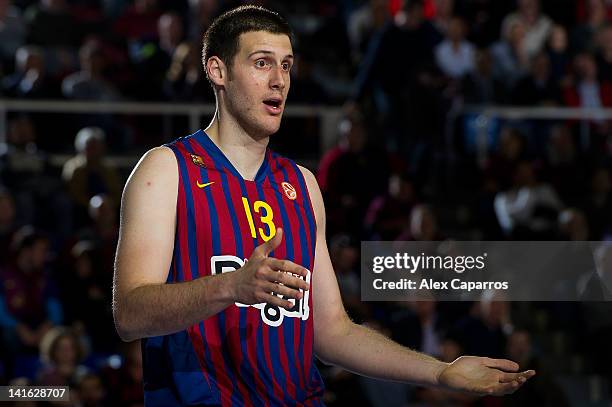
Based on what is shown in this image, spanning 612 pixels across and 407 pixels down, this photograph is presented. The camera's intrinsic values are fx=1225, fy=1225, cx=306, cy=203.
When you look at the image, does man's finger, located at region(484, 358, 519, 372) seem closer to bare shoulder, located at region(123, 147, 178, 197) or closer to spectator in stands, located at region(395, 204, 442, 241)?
bare shoulder, located at region(123, 147, 178, 197)

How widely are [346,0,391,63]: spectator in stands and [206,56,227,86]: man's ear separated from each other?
349 inches

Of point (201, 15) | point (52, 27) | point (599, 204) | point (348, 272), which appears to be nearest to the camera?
point (348, 272)

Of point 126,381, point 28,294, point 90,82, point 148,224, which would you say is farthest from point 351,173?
point 148,224

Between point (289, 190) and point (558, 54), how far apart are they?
9.75 metres

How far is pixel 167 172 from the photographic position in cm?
403

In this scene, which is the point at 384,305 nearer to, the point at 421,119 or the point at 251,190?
the point at 421,119

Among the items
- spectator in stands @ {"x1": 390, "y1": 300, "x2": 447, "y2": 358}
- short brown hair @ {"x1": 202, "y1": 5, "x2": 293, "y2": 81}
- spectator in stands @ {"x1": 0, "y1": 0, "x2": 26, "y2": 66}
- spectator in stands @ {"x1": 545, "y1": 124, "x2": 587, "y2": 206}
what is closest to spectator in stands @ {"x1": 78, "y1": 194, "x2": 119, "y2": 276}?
spectator in stands @ {"x1": 390, "y1": 300, "x2": 447, "y2": 358}

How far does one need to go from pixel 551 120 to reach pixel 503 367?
9.20 m

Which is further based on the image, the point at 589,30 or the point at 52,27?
the point at 589,30

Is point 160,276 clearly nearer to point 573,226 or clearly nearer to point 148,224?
point 148,224

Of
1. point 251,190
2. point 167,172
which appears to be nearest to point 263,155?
point 251,190

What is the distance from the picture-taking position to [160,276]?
381 centimetres

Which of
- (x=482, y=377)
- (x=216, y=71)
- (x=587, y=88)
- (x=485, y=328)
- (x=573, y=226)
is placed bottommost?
(x=482, y=377)

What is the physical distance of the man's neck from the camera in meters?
4.24
